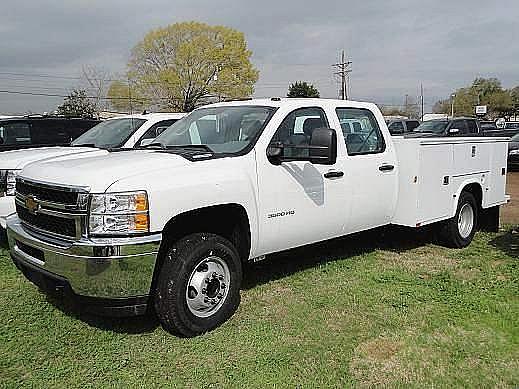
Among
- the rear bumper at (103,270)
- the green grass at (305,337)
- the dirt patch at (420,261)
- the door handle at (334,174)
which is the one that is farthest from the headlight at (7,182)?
the dirt patch at (420,261)

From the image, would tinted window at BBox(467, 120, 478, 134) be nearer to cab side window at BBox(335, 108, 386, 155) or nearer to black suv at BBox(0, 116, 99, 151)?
Answer: black suv at BBox(0, 116, 99, 151)

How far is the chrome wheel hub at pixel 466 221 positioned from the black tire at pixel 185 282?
3990 mm

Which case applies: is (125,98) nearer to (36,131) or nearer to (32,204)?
(36,131)

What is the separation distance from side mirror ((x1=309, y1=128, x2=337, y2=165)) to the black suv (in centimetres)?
719

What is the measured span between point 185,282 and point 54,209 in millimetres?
1114

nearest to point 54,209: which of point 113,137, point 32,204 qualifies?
point 32,204

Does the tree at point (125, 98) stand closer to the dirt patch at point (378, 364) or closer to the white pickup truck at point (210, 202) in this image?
the white pickup truck at point (210, 202)

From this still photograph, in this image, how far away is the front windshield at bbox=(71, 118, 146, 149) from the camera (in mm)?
9188

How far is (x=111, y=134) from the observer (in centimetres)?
947

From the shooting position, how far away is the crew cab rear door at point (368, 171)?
5.91m

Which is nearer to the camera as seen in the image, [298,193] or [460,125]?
[298,193]

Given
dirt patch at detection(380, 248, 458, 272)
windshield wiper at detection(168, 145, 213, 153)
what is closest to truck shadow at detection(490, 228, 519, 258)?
dirt patch at detection(380, 248, 458, 272)

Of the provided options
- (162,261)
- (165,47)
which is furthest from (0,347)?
(165,47)

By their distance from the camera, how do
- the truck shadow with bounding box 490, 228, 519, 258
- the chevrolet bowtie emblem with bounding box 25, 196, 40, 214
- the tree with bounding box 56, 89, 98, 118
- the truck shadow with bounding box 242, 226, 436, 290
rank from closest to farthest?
1. the chevrolet bowtie emblem with bounding box 25, 196, 40, 214
2. the truck shadow with bounding box 242, 226, 436, 290
3. the truck shadow with bounding box 490, 228, 519, 258
4. the tree with bounding box 56, 89, 98, 118
